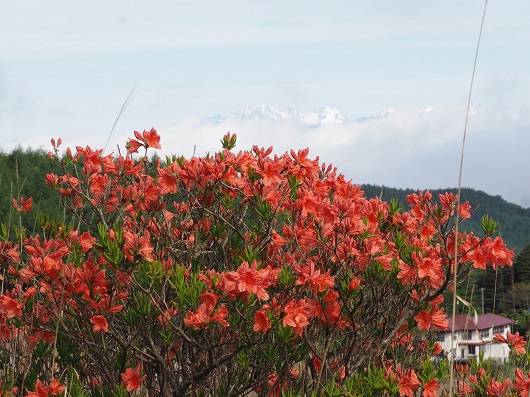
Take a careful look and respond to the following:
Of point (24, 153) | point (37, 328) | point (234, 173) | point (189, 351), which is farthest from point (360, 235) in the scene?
point (24, 153)

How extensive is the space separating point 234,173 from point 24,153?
55.9 meters

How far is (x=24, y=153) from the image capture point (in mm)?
56969

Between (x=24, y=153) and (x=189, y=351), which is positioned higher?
(x=24, y=153)

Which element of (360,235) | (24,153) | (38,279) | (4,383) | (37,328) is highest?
(24,153)

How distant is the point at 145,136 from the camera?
423cm

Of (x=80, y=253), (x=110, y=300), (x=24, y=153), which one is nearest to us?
(x=110, y=300)

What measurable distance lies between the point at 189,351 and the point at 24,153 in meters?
55.8

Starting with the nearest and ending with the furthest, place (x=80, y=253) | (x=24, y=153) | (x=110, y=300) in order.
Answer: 1. (x=110, y=300)
2. (x=80, y=253)
3. (x=24, y=153)

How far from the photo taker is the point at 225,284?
3.39 meters

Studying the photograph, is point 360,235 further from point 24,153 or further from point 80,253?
point 24,153

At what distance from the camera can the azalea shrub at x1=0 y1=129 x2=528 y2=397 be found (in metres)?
3.60

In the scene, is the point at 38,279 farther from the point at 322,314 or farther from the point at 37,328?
the point at 322,314

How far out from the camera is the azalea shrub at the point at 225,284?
3.60m

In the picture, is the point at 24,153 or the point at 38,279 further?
the point at 24,153
